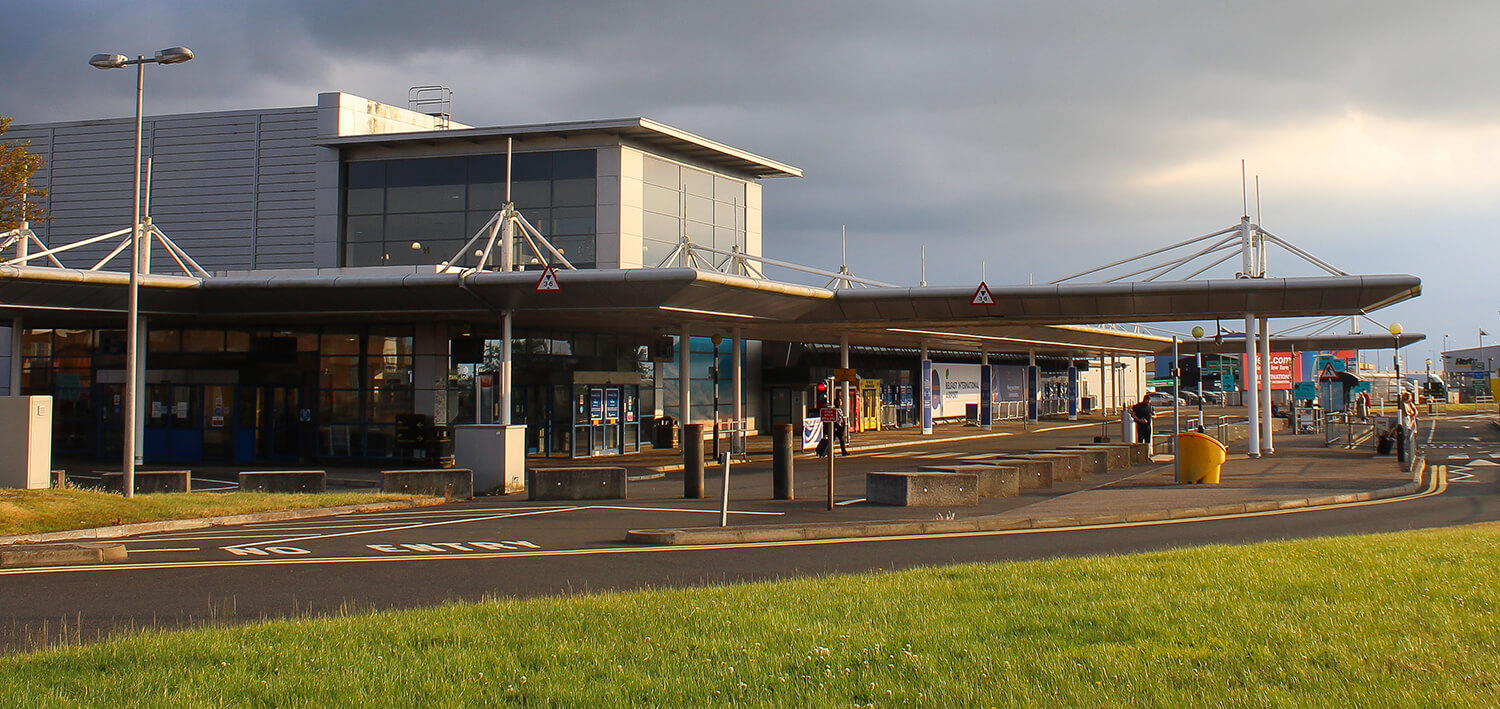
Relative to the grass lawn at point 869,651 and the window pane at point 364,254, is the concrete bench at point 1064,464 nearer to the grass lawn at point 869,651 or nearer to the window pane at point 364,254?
the grass lawn at point 869,651

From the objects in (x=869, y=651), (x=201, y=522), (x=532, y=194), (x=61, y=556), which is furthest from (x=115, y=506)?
(x=532, y=194)

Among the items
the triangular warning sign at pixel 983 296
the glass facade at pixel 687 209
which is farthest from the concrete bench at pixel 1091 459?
the glass facade at pixel 687 209

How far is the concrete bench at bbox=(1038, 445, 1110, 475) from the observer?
24781 millimetres

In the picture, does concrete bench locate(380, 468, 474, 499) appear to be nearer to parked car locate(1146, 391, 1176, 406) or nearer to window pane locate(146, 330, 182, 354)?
window pane locate(146, 330, 182, 354)

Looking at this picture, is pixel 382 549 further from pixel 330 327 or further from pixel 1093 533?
pixel 330 327

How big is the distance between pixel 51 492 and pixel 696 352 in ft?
90.3

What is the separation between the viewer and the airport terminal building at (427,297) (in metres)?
27.0

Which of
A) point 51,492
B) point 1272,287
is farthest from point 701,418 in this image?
point 51,492

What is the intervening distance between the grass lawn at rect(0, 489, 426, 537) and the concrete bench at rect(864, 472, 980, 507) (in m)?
8.72

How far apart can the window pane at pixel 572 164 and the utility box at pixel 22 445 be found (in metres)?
20.5

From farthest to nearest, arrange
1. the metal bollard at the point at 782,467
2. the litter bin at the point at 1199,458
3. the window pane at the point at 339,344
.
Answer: the window pane at the point at 339,344 → the litter bin at the point at 1199,458 → the metal bollard at the point at 782,467

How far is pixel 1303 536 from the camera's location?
13.7 metres

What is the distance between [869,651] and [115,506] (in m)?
14.2

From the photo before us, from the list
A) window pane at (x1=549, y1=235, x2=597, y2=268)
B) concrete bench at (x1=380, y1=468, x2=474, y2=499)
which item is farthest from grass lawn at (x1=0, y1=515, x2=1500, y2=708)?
window pane at (x1=549, y1=235, x2=597, y2=268)
